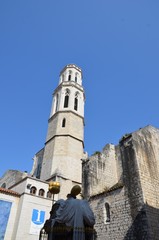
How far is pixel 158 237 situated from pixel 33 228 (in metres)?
10.4

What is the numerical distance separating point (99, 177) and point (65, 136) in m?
8.96

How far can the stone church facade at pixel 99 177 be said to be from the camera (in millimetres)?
10781

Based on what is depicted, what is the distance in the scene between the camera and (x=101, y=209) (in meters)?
12.9

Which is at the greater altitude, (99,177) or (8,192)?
(99,177)

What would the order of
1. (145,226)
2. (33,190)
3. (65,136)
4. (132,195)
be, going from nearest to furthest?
(145,226) < (132,195) < (33,190) < (65,136)

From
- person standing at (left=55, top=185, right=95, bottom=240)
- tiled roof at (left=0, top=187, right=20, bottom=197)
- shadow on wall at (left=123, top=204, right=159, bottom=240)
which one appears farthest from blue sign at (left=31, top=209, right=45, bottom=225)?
person standing at (left=55, top=185, right=95, bottom=240)

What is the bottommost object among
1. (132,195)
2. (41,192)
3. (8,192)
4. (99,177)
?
(132,195)

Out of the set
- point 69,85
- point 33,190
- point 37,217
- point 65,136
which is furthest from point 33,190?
point 69,85

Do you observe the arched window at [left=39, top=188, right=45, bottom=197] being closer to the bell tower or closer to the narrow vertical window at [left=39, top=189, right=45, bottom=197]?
the narrow vertical window at [left=39, top=189, right=45, bottom=197]

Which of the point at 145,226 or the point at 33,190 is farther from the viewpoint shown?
the point at 33,190

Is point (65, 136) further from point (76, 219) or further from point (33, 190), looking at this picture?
point (76, 219)

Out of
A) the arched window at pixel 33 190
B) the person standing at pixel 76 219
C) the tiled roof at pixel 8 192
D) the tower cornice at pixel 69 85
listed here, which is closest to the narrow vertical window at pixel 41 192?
the arched window at pixel 33 190

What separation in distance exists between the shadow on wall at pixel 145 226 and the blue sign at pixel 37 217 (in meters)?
8.80

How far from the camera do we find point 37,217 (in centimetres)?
1681
